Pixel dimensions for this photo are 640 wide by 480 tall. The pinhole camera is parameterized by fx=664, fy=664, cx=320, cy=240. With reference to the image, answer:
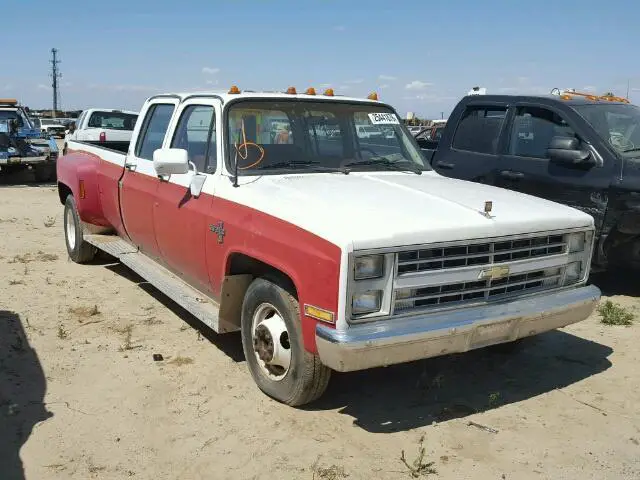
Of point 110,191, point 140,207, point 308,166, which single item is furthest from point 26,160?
point 308,166

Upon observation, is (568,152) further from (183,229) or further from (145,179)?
(145,179)

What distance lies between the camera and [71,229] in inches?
307

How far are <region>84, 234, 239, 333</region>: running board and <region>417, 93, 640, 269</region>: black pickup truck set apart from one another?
3.52 m

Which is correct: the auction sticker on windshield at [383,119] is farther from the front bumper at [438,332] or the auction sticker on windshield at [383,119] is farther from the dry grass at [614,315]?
the dry grass at [614,315]

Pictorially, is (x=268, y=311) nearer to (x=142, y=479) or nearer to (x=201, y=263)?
(x=201, y=263)

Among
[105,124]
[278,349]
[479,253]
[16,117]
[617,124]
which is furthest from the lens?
[105,124]

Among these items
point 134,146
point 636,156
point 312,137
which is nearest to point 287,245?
point 312,137

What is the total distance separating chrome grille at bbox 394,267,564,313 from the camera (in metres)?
3.62

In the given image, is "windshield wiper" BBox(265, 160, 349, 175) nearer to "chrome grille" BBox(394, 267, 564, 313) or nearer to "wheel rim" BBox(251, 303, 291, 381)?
"wheel rim" BBox(251, 303, 291, 381)

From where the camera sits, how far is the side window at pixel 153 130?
18.5 feet

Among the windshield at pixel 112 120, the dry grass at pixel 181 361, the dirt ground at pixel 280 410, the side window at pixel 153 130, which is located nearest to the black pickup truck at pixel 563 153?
the dirt ground at pixel 280 410

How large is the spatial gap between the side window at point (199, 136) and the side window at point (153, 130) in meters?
0.28

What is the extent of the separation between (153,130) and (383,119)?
203 centimetres

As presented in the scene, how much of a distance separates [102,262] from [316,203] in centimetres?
478
